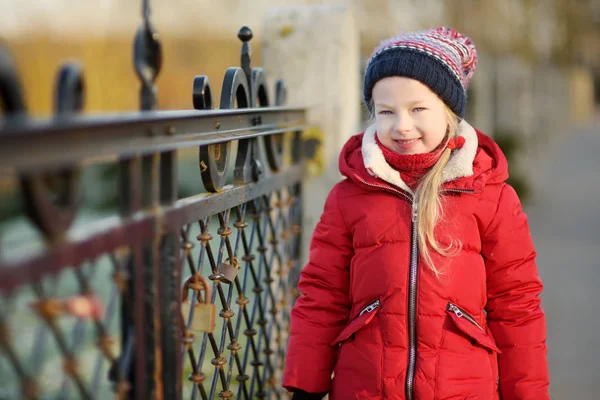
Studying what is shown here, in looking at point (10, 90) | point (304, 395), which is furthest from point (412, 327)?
point (10, 90)

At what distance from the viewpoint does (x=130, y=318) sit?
1.53 metres

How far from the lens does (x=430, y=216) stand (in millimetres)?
2072

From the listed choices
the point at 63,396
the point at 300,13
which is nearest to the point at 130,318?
the point at 63,396

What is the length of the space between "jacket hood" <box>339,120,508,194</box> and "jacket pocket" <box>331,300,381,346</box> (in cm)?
33

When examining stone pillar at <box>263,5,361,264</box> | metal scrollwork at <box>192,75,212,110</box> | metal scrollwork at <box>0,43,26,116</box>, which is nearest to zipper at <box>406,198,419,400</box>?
metal scrollwork at <box>192,75,212,110</box>

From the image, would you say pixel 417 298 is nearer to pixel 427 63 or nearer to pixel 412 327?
pixel 412 327

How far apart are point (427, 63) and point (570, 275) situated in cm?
531

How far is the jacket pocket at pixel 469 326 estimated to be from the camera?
2.06 m

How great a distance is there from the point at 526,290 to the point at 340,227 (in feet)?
1.73

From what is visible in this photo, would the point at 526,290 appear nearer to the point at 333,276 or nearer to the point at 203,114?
the point at 333,276

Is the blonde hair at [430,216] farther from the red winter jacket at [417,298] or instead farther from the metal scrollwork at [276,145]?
the metal scrollwork at [276,145]

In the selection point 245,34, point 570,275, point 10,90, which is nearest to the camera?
point 10,90

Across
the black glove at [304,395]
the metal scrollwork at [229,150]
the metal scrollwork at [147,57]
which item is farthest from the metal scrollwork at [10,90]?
the black glove at [304,395]

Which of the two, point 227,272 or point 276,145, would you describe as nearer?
point 227,272
